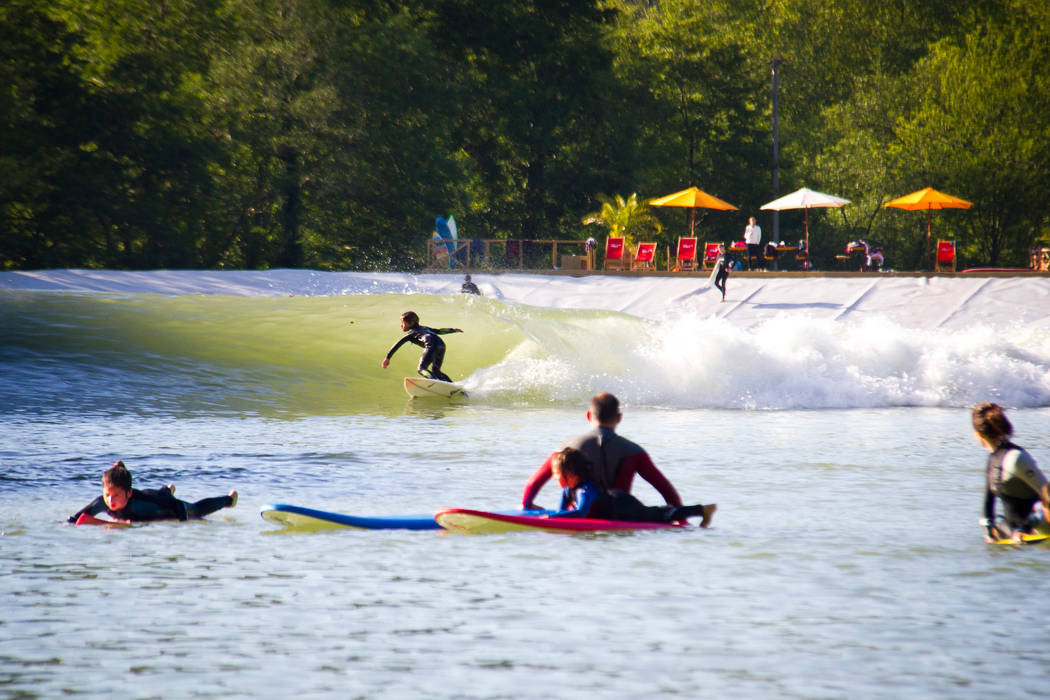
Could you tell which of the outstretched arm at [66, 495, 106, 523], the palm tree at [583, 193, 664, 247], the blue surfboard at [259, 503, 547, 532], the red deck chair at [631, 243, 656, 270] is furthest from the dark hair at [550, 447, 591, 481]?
the palm tree at [583, 193, 664, 247]

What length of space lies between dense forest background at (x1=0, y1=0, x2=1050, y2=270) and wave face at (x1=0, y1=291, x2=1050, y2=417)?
14.9 m

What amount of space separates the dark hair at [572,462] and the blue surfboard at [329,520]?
1.53 ft

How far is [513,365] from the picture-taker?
25.7m

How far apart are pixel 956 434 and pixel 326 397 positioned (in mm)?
11235

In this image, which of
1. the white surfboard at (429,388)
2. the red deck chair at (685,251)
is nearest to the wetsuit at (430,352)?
the white surfboard at (429,388)

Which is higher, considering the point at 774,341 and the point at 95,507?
the point at 774,341

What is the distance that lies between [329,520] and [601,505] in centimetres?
219

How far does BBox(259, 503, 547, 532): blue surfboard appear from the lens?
9.80 m

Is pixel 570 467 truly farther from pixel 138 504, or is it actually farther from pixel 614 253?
pixel 614 253

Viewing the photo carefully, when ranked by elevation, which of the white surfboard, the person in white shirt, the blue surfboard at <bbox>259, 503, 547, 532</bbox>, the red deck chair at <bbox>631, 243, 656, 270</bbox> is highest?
the person in white shirt

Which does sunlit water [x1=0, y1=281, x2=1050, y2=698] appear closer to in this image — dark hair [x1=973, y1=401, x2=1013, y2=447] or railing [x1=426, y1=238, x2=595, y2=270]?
dark hair [x1=973, y1=401, x2=1013, y2=447]

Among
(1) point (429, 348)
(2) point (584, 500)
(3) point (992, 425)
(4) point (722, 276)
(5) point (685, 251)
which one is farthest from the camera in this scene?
(5) point (685, 251)

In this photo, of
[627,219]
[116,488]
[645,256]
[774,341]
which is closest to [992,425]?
[116,488]

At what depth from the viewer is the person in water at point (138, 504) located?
10.1 meters
